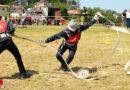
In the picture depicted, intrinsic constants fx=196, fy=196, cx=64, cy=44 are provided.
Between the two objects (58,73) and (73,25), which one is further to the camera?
(58,73)

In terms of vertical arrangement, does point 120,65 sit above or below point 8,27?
below

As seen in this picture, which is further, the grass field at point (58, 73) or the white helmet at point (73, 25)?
the white helmet at point (73, 25)

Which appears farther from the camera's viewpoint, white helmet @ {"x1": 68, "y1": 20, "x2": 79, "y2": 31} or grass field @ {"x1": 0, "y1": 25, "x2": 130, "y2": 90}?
white helmet @ {"x1": 68, "y1": 20, "x2": 79, "y2": 31}

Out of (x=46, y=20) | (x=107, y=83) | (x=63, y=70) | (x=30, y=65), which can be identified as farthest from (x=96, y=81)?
(x=46, y=20)

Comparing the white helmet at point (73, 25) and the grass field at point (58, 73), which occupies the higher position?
the white helmet at point (73, 25)

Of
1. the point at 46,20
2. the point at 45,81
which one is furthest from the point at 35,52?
the point at 46,20

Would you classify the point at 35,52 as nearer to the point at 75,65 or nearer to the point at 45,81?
the point at 75,65

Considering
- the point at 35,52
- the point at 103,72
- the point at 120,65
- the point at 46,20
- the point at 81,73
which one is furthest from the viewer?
the point at 46,20

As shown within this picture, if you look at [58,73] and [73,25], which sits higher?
[73,25]

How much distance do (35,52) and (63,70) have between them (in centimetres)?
358

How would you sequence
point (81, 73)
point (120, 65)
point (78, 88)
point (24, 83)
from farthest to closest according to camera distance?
point (120, 65), point (81, 73), point (24, 83), point (78, 88)

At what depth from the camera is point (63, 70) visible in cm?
704

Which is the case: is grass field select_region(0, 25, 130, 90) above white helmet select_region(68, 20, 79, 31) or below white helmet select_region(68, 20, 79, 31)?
below

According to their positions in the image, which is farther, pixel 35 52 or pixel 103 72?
pixel 35 52
